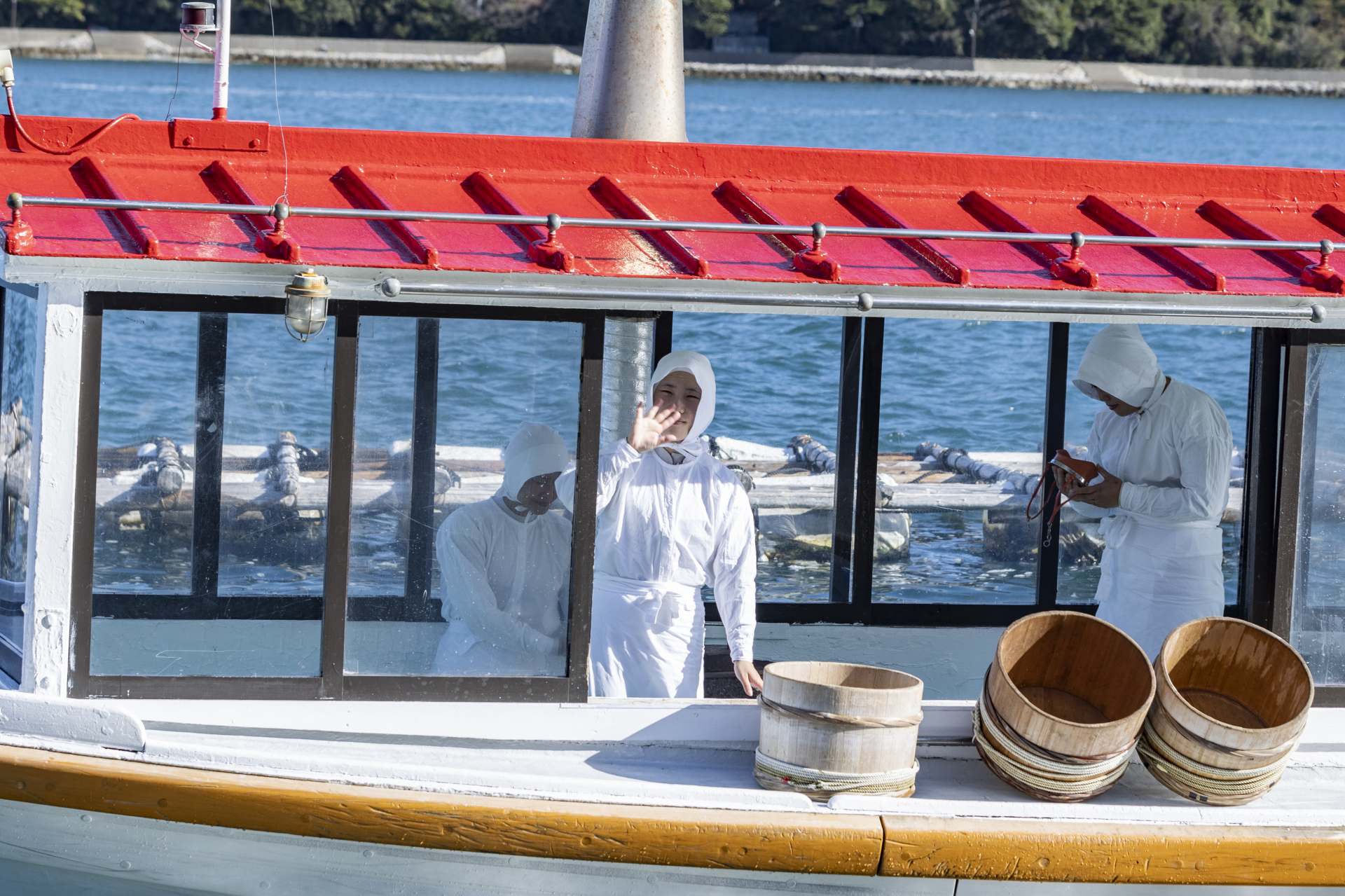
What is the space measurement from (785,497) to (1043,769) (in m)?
2.88

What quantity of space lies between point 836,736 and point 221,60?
284 cm

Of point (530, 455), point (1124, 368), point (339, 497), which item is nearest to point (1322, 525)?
point (1124, 368)

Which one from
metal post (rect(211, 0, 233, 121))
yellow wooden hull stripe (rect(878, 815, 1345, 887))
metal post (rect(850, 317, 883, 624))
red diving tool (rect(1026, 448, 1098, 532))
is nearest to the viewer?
yellow wooden hull stripe (rect(878, 815, 1345, 887))

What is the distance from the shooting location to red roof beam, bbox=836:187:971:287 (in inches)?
197

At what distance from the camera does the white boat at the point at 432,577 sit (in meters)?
4.59

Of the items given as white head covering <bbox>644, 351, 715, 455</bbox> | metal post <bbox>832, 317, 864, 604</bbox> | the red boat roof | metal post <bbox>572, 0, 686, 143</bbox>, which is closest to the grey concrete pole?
metal post <bbox>572, 0, 686, 143</bbox>

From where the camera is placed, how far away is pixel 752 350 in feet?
72.9

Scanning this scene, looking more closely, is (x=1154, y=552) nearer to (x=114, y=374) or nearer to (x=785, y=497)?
(x=785, y=497)

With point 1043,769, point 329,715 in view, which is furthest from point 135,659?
point 1043,769

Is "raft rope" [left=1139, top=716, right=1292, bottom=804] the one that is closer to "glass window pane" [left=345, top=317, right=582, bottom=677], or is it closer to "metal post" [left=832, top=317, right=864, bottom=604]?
"glass window pane" [left=345, top=317, right=582, bottom=677]

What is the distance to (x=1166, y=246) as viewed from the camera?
5246 millimetres

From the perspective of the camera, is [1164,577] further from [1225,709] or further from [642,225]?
[642,225]

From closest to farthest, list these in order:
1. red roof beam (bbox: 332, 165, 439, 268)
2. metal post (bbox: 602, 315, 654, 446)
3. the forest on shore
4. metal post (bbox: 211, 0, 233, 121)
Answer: red roof beam (bbox: 332, 165, 439, 268) → metal post (bbox: 211, 0, 233, 121) → metal post (bbox: 602, 315, 654, 446) → the forest on shore

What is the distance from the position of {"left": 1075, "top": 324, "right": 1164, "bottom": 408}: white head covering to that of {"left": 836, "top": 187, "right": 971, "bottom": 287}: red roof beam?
91 cm
